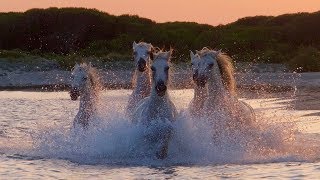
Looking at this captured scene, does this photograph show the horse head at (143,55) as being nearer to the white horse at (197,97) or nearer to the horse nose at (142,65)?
the horse nose at (142,65)

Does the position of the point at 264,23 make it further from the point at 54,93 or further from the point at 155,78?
the point at 155,78

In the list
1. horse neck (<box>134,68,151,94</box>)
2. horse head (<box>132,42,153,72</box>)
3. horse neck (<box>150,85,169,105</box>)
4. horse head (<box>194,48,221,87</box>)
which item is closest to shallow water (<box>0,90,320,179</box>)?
horse neck (<box>150,85,169,105</box>)

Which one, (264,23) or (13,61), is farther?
(264,23)

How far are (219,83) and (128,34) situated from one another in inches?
1561

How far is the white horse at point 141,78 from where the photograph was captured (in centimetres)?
1222

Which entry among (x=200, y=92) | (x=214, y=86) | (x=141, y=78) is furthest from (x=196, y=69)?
(x=141, y=78)

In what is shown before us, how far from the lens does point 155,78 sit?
1057cm

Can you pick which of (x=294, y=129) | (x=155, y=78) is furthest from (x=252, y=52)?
(x=155, y=78)

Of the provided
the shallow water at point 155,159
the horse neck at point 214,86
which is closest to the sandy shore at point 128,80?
the shallow water at point 155,159

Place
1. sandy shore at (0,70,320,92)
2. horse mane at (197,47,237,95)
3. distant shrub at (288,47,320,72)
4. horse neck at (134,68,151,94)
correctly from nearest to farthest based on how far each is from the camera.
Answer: horse mane at (197,47,237,95)
horse neck at (134,68,151,94)
sandy shore at (0,70,320,92)
distant shrub at (288,47,320,72)

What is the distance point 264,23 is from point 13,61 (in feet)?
96.9

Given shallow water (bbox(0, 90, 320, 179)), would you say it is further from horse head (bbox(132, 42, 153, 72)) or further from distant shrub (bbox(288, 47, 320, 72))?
distant shrub (bbox(288, 47, 320, 72))

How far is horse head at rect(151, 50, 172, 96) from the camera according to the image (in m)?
10.4

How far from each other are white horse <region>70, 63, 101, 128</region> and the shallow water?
197 mm
